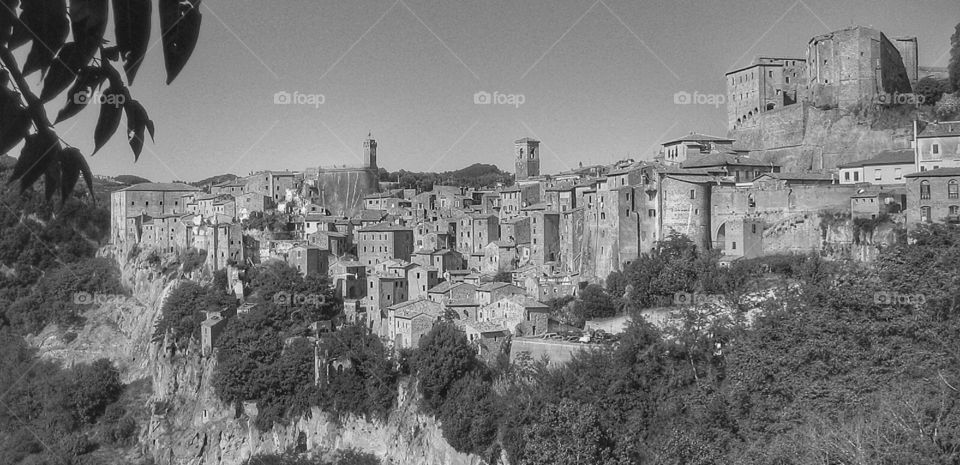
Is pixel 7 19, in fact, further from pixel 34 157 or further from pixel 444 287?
pixel 444 287

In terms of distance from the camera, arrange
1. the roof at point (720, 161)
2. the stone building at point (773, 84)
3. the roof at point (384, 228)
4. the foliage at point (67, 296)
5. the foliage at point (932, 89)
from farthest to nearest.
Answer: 1. the foliage at point (67, 296)
2. the roof at point (384, 228)
3. the stone building at point (773, 84)
4. the foliage at point (932, 89)
5. the roof at point (720, 161)

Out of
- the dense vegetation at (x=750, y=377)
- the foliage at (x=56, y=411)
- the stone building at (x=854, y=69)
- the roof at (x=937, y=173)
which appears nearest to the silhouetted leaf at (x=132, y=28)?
the dense vegetation at (x=750, y=377)

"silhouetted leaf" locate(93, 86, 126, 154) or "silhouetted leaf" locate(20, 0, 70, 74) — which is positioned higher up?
"silhouetted leaf" locate(20, 0, 70, 74)

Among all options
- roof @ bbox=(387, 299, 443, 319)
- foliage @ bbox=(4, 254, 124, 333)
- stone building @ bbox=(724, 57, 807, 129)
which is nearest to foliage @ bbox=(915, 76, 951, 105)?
stone building @ bbox=(724, 57, 807, 129)

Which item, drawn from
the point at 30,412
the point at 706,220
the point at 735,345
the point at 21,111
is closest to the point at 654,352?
the point at 735,345

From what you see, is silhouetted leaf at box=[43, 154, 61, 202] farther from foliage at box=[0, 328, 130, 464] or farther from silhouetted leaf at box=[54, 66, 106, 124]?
foliage at box=[0, 328, 130, 464]

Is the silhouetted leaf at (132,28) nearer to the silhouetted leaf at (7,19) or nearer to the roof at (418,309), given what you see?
the silhouetted leaf at (7,19)

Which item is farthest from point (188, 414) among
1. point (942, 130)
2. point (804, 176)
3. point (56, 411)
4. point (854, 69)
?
point (854, 69)
